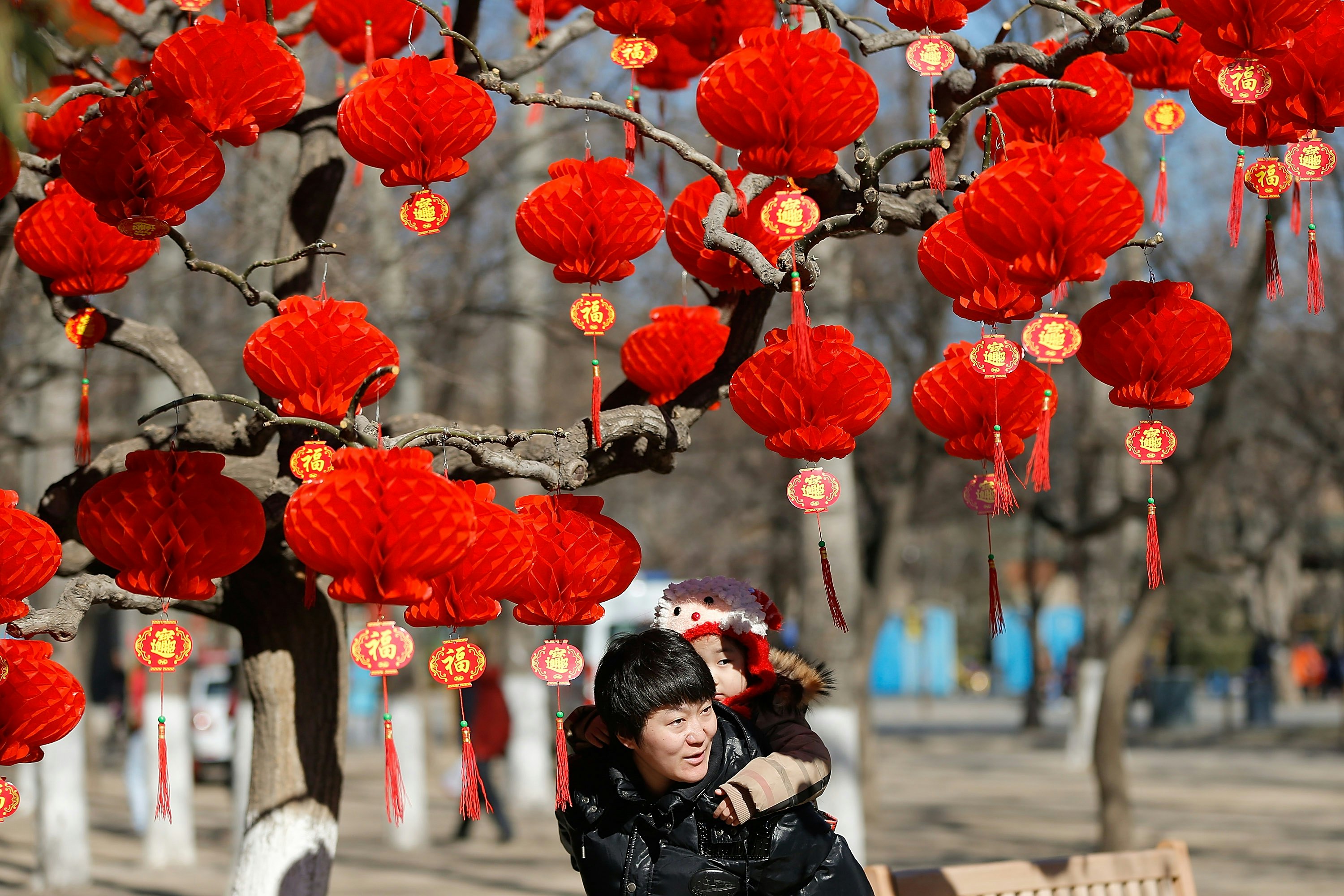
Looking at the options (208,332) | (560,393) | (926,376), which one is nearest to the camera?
(926,376)

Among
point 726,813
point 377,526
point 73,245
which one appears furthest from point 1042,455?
point 73,245

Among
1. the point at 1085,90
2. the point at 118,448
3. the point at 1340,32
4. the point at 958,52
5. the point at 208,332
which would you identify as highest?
the point at 208,332

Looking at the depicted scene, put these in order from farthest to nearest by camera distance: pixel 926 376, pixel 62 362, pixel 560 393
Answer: pixel 560 393, pixel 62 362, pixel 926 376

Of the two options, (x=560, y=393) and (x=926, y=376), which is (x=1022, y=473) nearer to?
(x=560, y=393)

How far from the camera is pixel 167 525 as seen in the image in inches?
143

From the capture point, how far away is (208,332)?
12.3 m

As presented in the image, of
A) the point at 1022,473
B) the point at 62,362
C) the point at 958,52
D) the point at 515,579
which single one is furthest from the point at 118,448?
A: the point at 1022,473

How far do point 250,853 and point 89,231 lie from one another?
7.30 feet

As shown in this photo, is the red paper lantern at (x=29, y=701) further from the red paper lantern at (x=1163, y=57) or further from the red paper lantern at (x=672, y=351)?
the red paper lantern at (x=1163, y=57)

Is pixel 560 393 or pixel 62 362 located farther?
pixel 560 393

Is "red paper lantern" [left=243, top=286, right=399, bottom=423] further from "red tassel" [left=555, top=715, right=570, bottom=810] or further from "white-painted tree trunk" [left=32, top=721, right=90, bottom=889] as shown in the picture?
"white-painted tree trunk" [left=32, top=721, right=90, bottom=889]

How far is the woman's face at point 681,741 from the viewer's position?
129 inches

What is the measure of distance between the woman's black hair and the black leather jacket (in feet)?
0.61

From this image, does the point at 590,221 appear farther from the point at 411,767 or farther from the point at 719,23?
the point at 411,767
